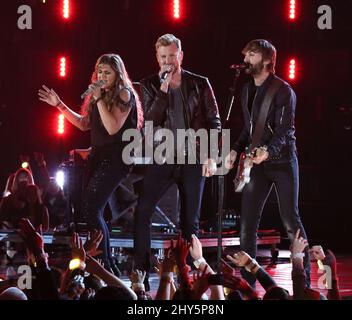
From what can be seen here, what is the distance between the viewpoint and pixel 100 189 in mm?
5660

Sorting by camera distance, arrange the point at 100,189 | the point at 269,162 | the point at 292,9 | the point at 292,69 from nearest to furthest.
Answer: the point at 269,162 < the point at 100,189 < the point at 292,9 < the point at 292,69

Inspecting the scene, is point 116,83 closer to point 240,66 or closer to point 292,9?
point 240,66

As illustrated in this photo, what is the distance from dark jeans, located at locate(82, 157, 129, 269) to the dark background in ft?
16.3

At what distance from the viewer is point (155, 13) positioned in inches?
425

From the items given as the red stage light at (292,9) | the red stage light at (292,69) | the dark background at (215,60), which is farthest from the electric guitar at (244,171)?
the red stage light at (292,69)

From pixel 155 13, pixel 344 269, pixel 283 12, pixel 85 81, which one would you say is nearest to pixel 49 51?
pixel 85 81

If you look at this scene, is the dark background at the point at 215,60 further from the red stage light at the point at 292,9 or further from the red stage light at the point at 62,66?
the red stage light at the point at 292,9

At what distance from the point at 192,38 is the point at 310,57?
1.61 metres

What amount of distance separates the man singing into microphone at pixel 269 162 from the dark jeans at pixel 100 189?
2.60ft

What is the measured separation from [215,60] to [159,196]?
5536mm

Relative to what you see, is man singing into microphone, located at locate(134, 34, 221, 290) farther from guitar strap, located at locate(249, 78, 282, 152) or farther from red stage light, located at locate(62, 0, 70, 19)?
red stage light, located at locate(62, 0, 70, 19)

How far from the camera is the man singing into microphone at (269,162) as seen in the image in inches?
215

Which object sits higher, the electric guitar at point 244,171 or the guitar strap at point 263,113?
the guitar strap at point 263,113

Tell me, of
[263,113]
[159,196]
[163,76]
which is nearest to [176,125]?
[163,76]
